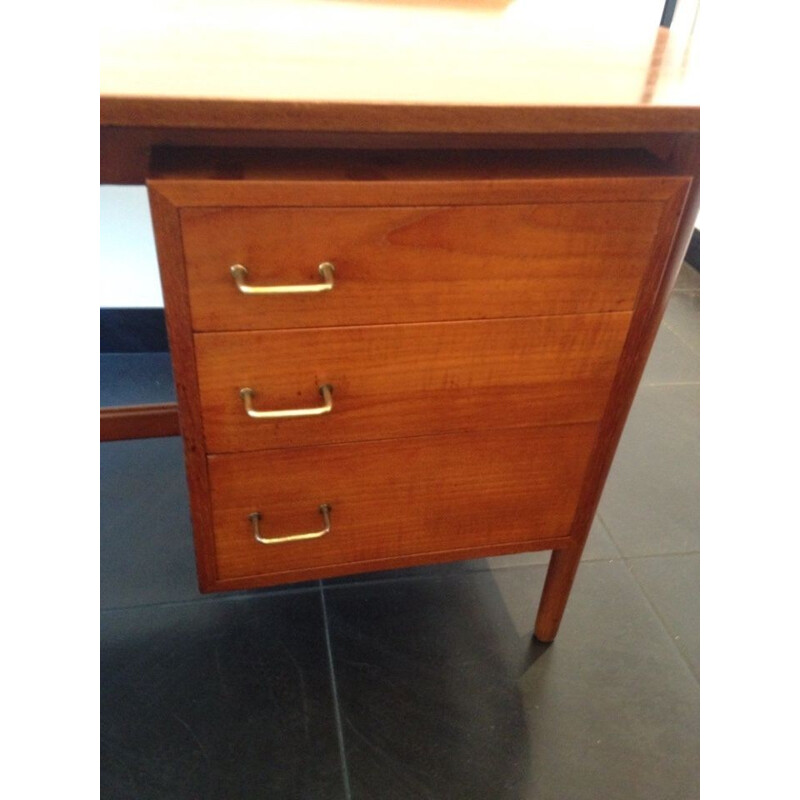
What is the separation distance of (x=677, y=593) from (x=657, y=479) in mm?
295

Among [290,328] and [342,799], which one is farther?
[342,799]

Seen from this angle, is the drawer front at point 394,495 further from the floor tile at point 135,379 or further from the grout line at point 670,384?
the grout line at point 670,384

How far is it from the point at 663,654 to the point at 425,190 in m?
0.83

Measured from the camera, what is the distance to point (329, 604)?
1.08 meters

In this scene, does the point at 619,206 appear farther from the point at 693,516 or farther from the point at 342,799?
the point at 693,516

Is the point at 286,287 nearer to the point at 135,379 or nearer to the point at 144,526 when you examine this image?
the point at 144,526

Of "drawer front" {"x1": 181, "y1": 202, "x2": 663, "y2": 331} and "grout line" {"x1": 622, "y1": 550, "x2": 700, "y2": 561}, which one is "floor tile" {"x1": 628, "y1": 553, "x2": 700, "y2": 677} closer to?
"grout line" {"x1": 622, "y1": 550, "x2": 700, "y2": 561}

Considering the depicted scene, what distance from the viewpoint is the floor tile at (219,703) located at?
0.85 m

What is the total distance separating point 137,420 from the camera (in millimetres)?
1044

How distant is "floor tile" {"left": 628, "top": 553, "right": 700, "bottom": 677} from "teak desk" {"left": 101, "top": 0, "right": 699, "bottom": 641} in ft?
1.34

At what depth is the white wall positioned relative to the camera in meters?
1.29

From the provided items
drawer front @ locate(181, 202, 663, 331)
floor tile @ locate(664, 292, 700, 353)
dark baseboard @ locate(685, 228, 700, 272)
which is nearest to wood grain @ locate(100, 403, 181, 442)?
drawer front @ locate(181, 202, 663, 331)
